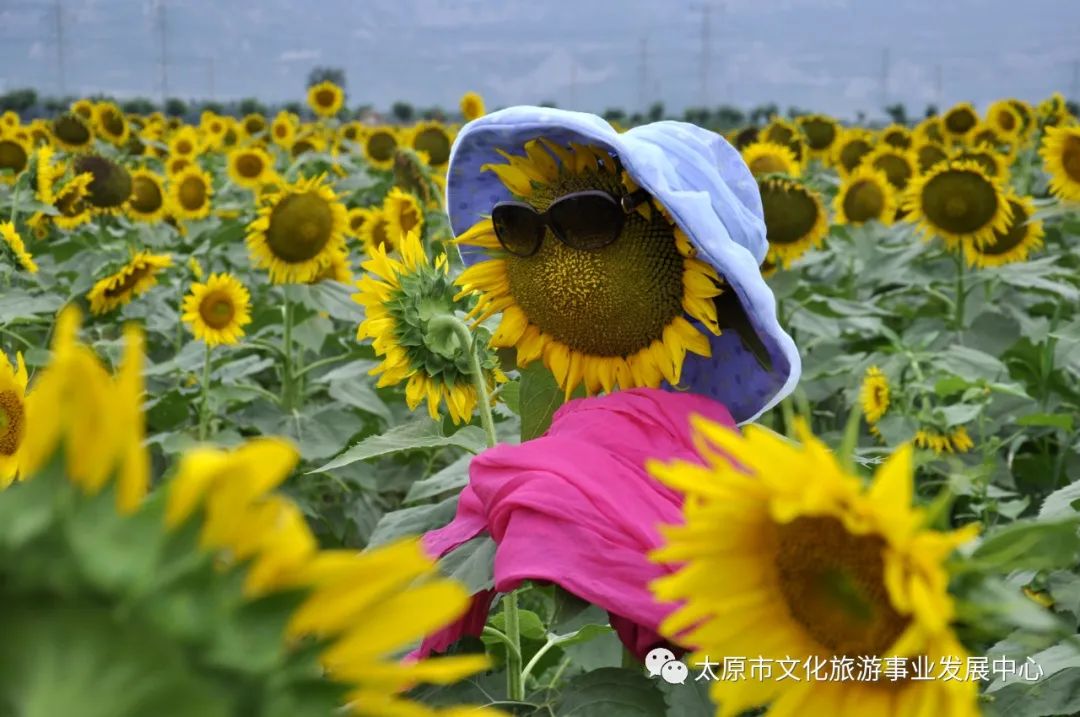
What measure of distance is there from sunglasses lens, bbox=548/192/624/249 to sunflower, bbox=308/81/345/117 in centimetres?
673

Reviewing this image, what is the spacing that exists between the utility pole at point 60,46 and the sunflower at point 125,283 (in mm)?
7565

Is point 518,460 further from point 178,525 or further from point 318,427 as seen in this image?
point 318,427

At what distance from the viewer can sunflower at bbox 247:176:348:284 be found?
8.51 feet

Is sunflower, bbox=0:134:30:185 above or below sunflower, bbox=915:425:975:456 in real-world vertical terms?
above

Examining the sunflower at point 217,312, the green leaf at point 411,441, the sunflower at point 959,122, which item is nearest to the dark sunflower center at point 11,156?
the sunflower at point 217,312

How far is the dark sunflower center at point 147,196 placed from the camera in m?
3.68

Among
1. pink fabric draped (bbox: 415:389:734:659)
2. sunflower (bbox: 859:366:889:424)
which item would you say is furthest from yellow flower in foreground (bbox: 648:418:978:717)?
sunflower (bbox: 859:366:889:424)

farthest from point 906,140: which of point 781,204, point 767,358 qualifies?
point 767,358

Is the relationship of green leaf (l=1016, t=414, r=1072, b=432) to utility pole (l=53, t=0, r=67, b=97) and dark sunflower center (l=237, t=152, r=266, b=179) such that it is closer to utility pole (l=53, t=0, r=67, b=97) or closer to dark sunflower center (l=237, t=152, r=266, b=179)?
dark sunflower center (l=237, t=152, r=266, b=179)

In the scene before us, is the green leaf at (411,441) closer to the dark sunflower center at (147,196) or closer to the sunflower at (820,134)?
the dark sunflower center at (147,196)

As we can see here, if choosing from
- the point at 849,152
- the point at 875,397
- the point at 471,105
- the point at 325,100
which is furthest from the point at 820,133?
the point at 875,397

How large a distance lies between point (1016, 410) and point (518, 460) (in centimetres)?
192

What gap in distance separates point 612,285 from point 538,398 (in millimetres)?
142

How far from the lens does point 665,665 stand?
841 millimetres
